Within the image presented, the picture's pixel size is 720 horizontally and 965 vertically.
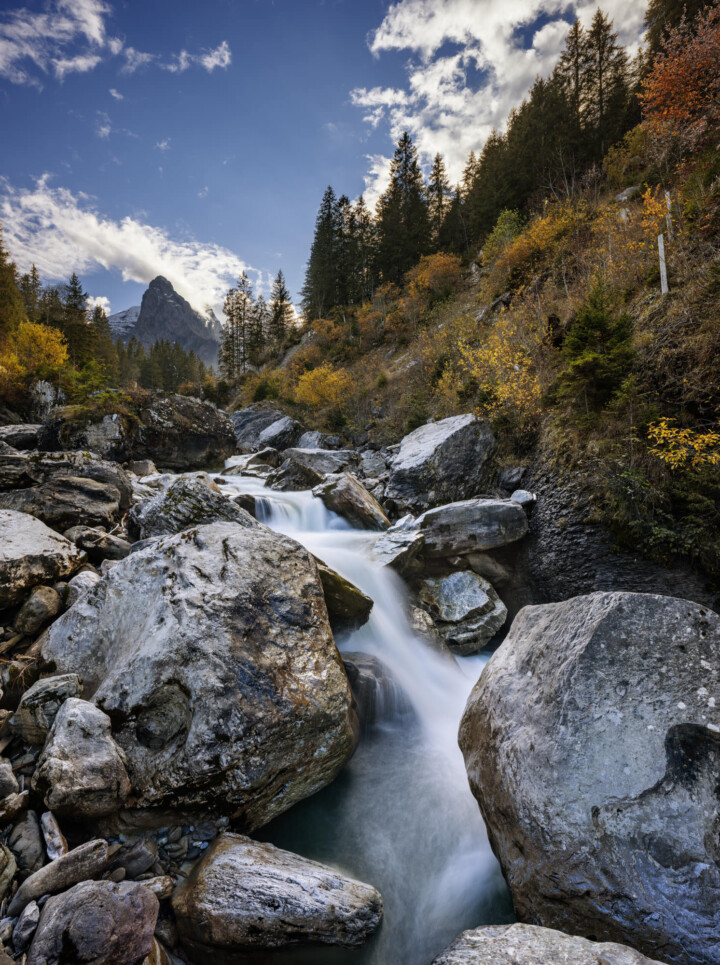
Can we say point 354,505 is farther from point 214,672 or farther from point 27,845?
point 27,845

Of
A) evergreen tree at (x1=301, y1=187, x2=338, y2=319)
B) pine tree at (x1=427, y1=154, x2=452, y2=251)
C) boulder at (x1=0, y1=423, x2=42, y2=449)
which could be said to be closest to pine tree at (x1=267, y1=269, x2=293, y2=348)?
evergreen tree at (x1=301, y1=187, x2=338, y2=319)

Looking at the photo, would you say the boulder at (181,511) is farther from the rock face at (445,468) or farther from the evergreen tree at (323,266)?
the evergreen tree at (323,266)

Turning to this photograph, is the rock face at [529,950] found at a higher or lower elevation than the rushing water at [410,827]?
higher

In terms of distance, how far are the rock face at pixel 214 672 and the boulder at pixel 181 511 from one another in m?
2.34

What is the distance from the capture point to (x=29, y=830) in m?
A: 3.11

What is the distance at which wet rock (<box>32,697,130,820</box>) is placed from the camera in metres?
3.28

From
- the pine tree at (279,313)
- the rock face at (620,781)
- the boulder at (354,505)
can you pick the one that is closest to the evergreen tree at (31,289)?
the pine tree at (279,313)

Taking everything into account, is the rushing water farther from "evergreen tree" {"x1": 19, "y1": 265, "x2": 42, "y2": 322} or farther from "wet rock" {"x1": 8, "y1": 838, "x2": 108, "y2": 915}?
"evergreen tree" {"x1": 19, "y1": 265, "x2": 42, "y2": 322}

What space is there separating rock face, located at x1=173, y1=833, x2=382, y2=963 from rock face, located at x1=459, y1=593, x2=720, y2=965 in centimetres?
149

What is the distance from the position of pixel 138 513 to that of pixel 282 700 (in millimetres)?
5654

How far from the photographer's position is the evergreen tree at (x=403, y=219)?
4031 centimetres

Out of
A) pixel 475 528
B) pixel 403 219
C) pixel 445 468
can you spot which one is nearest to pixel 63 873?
pixel 475 528

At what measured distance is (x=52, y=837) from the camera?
3121 mm

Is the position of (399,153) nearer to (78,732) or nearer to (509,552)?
(509,552)
